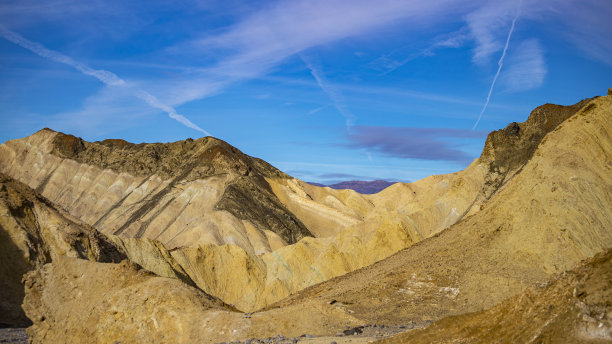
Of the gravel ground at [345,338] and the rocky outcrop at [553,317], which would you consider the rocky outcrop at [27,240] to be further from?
the rocky outcrop at [553,317]

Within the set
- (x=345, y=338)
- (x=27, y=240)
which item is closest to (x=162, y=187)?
(x=27, y=240)

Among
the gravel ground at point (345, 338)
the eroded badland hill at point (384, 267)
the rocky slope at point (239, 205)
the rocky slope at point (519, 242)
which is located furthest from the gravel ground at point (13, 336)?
the rocky slope at point (239, 205)

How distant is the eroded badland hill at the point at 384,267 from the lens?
9.83 meters

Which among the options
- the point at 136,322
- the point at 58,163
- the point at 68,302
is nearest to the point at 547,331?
the point at 136,322

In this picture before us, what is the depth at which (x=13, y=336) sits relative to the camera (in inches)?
685

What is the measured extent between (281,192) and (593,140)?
6772 cm

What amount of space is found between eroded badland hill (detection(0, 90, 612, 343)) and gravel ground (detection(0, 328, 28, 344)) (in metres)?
0.58

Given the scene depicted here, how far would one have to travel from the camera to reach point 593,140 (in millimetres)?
27688

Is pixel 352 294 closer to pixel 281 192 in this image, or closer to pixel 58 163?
pixel 281 192

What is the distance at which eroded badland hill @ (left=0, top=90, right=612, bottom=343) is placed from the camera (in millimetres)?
9828

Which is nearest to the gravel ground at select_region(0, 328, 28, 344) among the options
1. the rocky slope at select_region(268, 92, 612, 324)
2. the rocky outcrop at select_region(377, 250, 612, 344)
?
the rocky slope at select_region(268, 92, 612, 324)

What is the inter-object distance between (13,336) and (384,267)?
728 inches

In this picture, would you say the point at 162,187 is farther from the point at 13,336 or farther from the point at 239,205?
the point at 13,336

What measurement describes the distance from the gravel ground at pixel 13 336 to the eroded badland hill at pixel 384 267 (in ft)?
1.90
